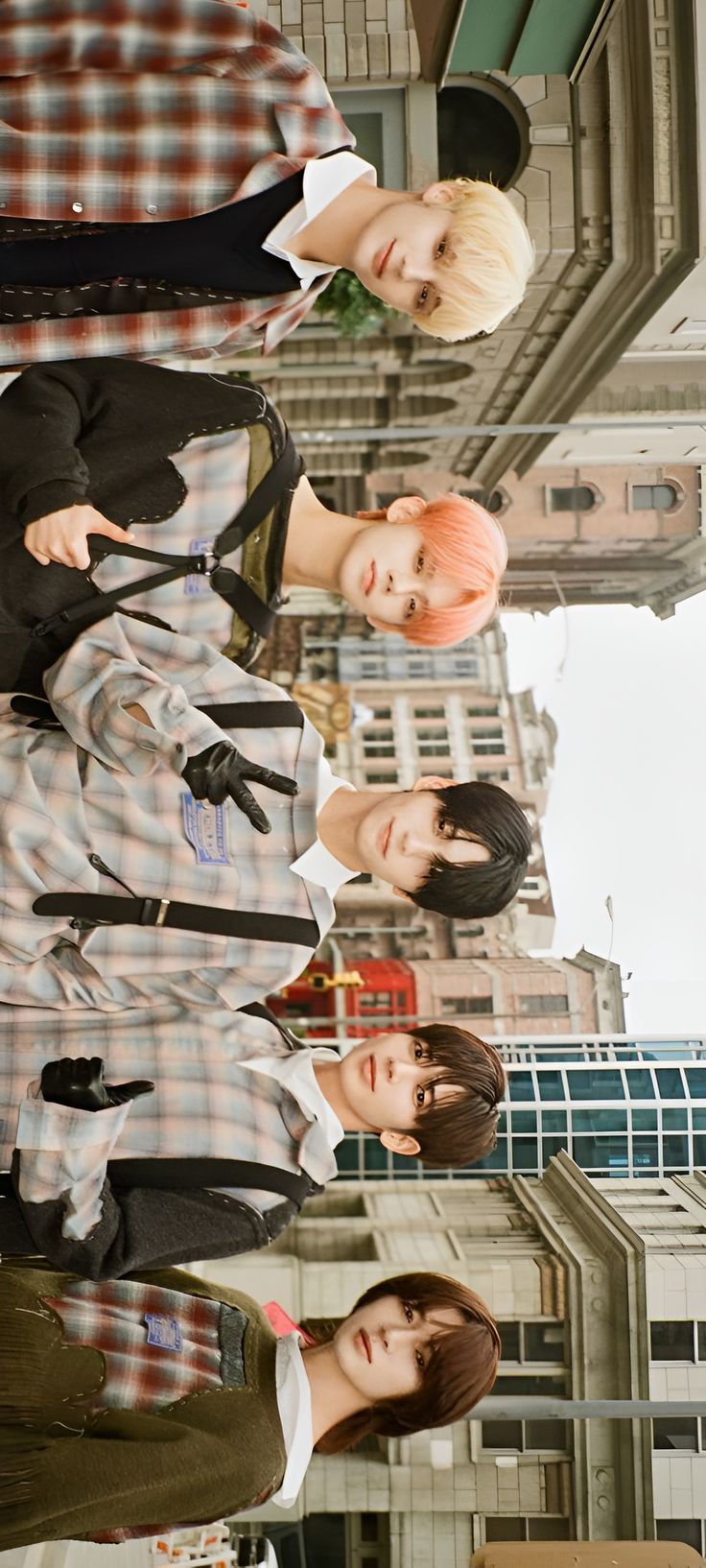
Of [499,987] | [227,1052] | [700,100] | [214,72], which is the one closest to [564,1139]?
[499,987]

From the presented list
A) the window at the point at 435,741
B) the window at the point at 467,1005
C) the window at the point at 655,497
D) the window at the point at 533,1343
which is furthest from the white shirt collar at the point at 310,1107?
the window at the point at 435,741

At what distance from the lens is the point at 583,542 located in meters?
5.49

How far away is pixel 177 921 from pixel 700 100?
481 centimetres

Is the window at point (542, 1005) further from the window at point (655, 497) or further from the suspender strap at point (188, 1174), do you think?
the suspender strap at point (188, 1174)

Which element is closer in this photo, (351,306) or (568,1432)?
(568,1432)

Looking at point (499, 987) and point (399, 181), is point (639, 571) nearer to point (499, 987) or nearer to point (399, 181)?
point (499, 987)

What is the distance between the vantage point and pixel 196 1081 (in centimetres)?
242

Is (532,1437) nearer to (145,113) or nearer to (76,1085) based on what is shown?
(76,1085)

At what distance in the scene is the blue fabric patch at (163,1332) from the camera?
2232 millimetres

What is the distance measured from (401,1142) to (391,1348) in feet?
1.46

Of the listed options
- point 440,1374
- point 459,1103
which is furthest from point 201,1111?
point 440,1374

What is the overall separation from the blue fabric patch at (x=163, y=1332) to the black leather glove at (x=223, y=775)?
3.49 feet

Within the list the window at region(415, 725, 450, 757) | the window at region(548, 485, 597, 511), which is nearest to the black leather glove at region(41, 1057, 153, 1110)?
the window at region(415, 725, 450, 757)

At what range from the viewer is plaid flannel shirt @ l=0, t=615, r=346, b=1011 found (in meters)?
2.20
